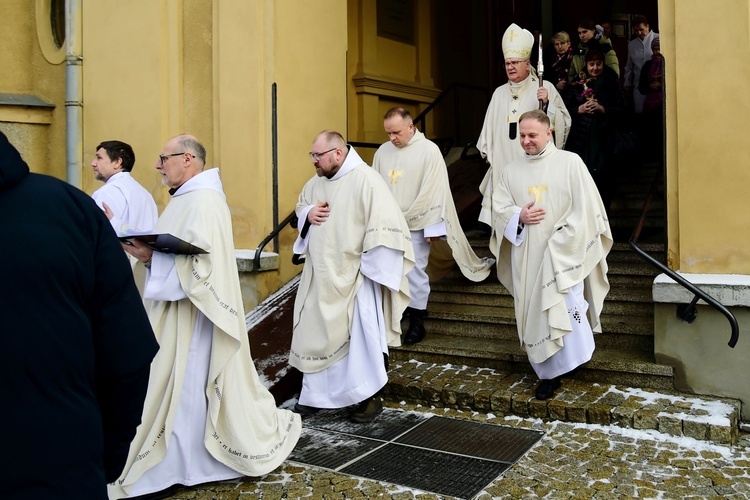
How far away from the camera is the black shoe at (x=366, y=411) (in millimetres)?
5203

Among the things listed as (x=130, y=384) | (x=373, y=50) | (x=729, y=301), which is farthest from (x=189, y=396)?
(x=373, y=50)

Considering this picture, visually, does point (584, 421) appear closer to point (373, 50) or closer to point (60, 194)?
point (60, 194)

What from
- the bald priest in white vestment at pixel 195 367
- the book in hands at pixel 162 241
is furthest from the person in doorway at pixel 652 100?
the book in hands at pixel 162 241

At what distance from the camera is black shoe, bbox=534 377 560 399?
16.8 ft

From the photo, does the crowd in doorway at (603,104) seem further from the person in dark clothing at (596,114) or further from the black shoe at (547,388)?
the black shoe at (547,388)

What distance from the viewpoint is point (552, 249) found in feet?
16.9

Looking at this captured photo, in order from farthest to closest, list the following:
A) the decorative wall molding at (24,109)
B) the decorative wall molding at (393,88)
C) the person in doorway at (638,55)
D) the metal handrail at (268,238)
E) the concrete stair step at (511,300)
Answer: the decorative wall molding at (393,88)
the decorative wall molding at (24,109)
the person in doorway at (638,55)
the metal handrail at (268,238)
the concrete stair step at (511,300)

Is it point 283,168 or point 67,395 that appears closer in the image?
point 67,395

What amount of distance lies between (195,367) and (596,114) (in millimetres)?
4583

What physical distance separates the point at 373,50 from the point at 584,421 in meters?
6.09

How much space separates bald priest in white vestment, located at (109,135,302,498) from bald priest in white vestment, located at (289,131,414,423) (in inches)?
37.7

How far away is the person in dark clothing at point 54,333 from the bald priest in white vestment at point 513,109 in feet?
15.7

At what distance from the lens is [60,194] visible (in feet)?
6.02

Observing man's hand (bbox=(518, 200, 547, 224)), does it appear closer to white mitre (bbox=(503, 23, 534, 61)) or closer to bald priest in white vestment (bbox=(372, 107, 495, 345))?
bald priest in white vestment (bbox=(372, 107, 495, 345))
